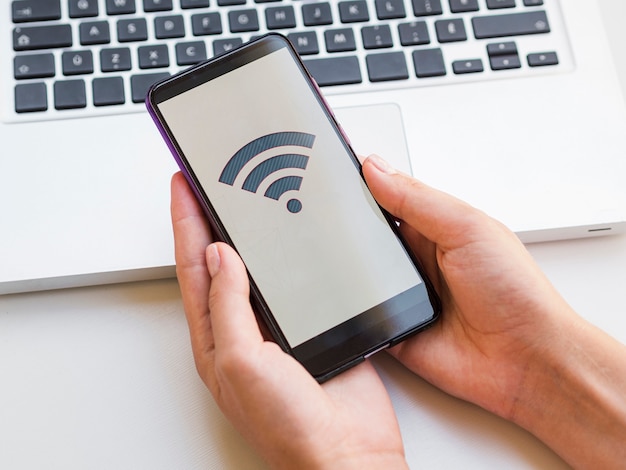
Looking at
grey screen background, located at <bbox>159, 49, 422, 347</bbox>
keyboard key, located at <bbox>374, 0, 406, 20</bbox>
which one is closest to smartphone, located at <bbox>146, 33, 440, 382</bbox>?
grey screen background, located at <bbox>159, 49, 422, 347</bbox>

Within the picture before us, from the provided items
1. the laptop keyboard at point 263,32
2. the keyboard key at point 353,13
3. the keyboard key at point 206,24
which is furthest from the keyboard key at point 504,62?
the keyboard key at point 206,24

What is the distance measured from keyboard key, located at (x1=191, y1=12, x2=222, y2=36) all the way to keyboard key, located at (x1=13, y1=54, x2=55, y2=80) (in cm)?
11

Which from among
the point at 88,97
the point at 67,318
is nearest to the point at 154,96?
the point at 88,97

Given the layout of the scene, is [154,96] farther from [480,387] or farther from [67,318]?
[480,387]

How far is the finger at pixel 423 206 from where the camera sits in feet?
1.50

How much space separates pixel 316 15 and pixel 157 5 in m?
0.12

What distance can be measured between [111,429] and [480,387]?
0.85ft

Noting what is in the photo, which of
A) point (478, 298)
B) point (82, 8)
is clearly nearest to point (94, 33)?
point (82, 8)

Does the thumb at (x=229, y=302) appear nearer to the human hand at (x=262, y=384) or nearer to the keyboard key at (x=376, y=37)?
the human hand at (x=262, y=384)

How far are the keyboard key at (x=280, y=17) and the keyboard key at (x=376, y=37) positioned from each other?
56mm

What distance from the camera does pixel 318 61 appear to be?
20.6 inches

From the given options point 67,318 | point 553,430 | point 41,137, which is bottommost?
point 553,430

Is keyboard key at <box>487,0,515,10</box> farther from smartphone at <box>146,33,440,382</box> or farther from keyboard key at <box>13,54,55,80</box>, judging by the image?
keyboard key at <box>13,54,55,80</box>

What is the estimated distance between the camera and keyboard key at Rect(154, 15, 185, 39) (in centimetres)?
52
